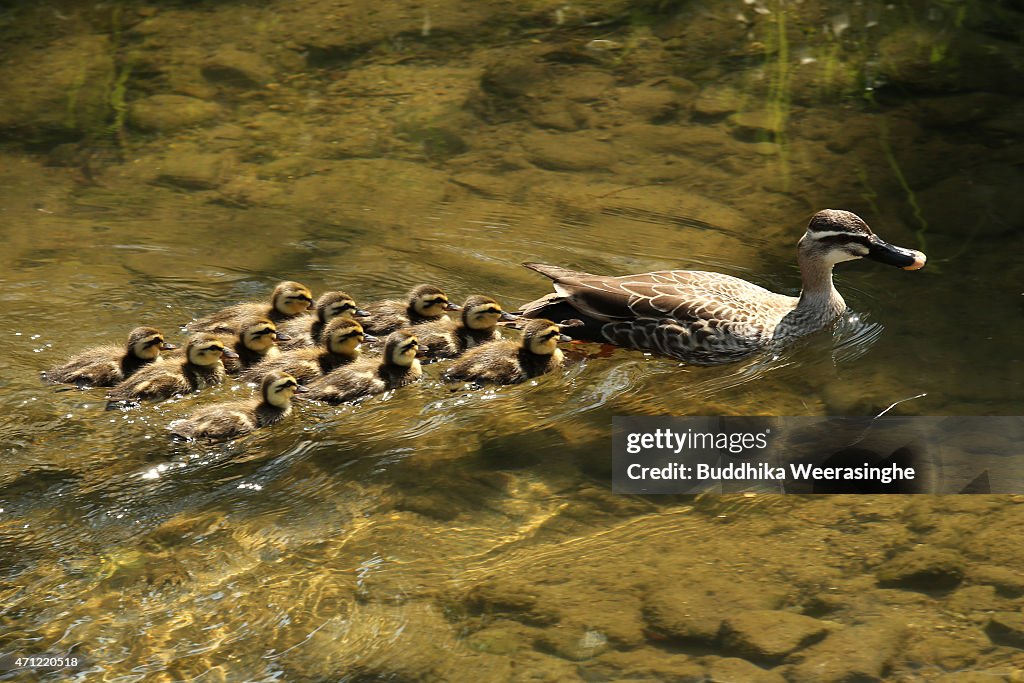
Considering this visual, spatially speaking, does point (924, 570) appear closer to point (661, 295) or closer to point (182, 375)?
point (661, 295)

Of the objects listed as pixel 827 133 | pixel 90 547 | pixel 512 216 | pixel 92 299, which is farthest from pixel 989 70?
pixel 90 547

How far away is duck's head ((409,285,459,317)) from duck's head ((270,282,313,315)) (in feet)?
1.70

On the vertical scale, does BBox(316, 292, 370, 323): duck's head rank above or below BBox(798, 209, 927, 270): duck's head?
below

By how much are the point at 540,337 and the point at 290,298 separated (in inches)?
50.0

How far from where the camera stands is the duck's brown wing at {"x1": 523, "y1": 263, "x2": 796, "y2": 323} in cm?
603

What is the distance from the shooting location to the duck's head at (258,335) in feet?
19.2

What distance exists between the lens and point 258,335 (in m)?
5.88

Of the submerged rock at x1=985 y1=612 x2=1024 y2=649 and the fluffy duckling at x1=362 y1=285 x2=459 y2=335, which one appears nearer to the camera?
A: the submerged rock at x1=985 y1=612 x2=1024 y2=649

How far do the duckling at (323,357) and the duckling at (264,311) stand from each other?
0.28 meters

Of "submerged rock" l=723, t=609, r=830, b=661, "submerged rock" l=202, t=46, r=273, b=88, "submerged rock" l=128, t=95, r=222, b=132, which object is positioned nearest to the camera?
"submerged rock" l=723, t=609, r=830, b=661

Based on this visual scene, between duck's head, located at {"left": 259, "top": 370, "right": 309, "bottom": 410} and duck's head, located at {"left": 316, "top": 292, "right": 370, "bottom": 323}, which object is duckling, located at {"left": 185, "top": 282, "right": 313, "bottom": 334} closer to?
duck's head, located at {"left": 316, "top": 292, "right": 370, "bottom": 323}

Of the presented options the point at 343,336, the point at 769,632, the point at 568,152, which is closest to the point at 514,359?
the point at 343,336

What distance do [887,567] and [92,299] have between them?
13.2ft

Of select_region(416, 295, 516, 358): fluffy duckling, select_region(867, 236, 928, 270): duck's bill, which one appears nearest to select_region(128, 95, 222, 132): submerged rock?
select_region(416, 295, 516, 358): fluffy duckling
